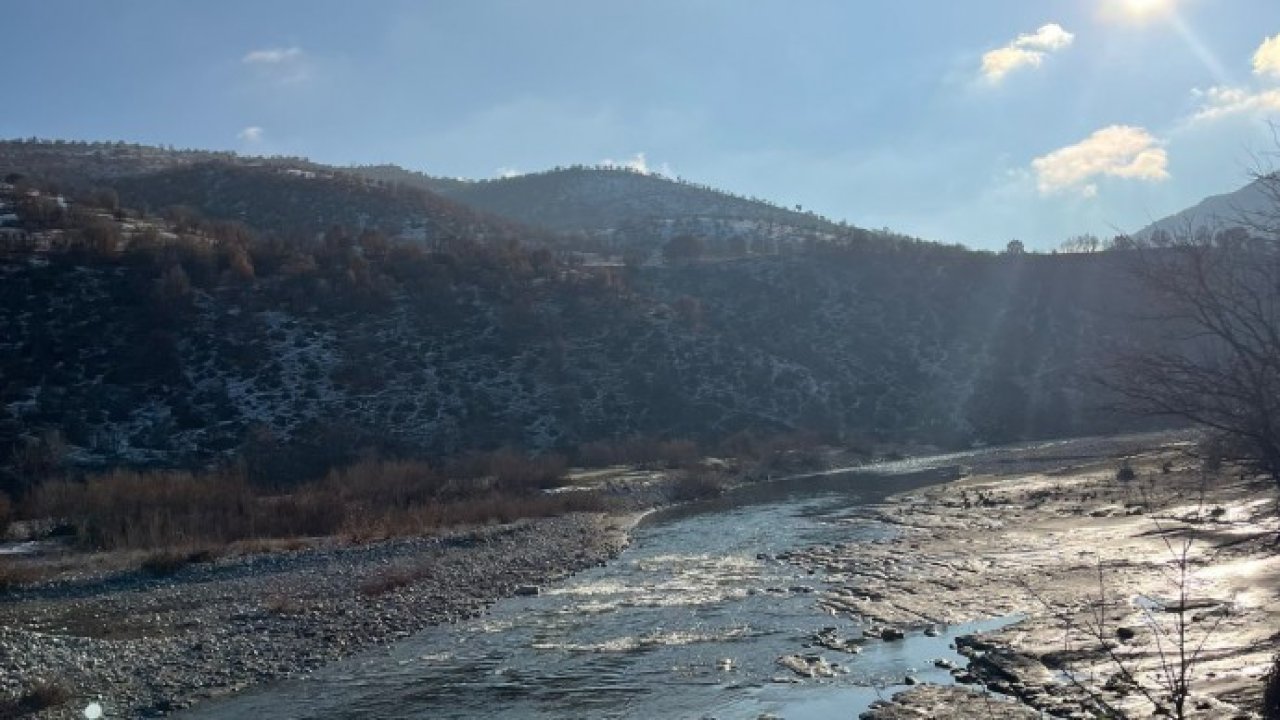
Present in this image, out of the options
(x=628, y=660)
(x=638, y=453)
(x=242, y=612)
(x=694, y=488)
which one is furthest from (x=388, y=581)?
(x=638, y=453)

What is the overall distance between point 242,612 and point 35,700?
22.8 ft

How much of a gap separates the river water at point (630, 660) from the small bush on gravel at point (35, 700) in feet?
7.83

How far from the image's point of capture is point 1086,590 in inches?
829

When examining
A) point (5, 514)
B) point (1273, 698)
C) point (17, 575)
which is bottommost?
Answer: point (17, 575)

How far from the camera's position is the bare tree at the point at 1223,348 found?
914 centimetres

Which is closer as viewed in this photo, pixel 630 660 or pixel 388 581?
pixel 630 660

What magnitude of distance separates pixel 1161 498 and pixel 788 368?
47.7 metres

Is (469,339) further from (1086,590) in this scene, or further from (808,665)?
(808,665)

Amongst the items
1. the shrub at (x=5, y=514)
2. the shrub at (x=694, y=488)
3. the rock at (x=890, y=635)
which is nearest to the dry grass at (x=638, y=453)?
the shrub at (x=694, y=488)

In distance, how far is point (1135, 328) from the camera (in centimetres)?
1509

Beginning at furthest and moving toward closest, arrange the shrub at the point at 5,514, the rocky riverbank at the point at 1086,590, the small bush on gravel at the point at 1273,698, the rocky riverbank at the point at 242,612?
the shrub at the point at 5,514 < the rocky riverbank at the point at 242,612 < the rocky riverbank at the point at 1086,590 < the small bush on gravel at the point at 1273,698

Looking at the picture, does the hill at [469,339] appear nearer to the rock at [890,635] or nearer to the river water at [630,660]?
the river water at [630,660]

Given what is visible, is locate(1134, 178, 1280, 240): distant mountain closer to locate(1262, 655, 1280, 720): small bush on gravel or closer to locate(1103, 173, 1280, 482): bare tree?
locate(1103, 173, 1280, 482): bare tree

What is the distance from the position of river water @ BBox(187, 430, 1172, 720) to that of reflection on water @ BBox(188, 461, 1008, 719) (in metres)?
0.03
